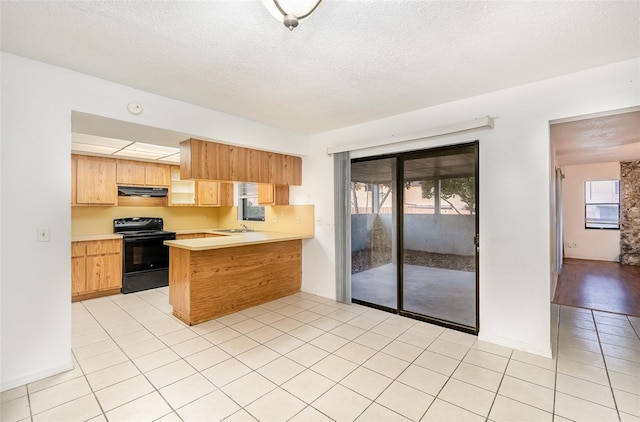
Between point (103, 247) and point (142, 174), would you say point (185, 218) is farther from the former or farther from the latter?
point (103, 247)

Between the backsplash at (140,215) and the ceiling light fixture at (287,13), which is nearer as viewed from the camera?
the ceiling light fixture at (287,13)

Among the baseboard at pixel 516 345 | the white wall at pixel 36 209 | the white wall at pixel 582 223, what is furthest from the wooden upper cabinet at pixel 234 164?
the white wall at pixel 582 223

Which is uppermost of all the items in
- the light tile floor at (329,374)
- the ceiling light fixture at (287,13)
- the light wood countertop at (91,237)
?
the ceiling light fixture at (287,13)

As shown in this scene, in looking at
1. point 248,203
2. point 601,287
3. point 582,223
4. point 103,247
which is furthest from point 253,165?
point 582,223

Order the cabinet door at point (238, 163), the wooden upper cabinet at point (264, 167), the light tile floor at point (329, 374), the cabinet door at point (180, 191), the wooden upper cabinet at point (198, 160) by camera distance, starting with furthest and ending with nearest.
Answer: the cabinet door at point (180, 191)
the wooden upper cabinet at point (264, 167)
the cabinet door at point (238, 163)
the wooden upper cabinet at point (198, 160)
the light tile floor at point (329, 374)

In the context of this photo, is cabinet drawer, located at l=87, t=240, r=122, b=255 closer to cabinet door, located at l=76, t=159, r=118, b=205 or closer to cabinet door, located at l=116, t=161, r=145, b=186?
cabinet door, located at l=76, t=159, r=118, b=205

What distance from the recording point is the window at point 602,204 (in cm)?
703

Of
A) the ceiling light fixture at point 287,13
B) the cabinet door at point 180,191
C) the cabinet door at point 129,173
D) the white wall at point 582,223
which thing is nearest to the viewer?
the ceiling light fixture at point 287,13

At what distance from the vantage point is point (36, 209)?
2.29 metres

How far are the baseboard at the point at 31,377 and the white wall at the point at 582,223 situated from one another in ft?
32.6

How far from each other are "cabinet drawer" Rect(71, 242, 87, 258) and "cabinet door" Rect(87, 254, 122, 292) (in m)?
0.12

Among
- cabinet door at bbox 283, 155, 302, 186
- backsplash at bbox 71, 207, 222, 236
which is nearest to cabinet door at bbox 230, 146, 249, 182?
cabinet door at bbox 283, 155, 302, 186

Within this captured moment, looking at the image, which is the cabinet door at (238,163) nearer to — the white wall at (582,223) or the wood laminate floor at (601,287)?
the wood laminate floor at (601,287)

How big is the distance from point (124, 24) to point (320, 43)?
4.06 feet
